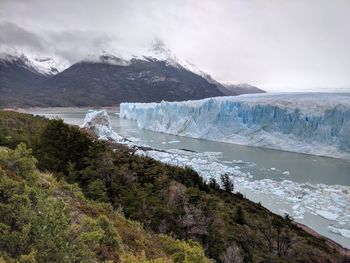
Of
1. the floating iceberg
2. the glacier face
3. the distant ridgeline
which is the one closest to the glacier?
the glacier face

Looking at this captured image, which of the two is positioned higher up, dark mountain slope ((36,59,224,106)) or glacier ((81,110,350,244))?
dark mountain slope ((36,59,224,106))

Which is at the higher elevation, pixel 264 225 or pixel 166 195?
pixel 166 195

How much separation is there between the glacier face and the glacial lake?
4.34 ft

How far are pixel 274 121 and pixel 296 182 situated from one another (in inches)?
440

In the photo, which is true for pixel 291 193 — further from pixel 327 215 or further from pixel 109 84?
pixel 109 84

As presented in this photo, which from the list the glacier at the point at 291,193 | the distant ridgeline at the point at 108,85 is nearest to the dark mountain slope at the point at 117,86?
the distant ridgeline at the point at 108,85

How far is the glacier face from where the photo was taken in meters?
23.8

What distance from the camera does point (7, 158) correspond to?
4582mm

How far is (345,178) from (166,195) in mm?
11769

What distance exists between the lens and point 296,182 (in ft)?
55.0

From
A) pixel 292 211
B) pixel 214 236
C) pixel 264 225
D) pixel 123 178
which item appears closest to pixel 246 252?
pixel 214 236

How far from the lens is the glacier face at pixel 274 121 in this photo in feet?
78.0

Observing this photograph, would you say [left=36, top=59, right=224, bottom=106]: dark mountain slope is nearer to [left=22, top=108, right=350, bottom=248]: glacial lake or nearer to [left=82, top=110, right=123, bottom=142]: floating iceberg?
[left=82, top=110, right=123, bottom=142]: floating iceberg

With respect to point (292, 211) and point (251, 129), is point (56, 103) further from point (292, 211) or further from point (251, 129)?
point (292, 211)
